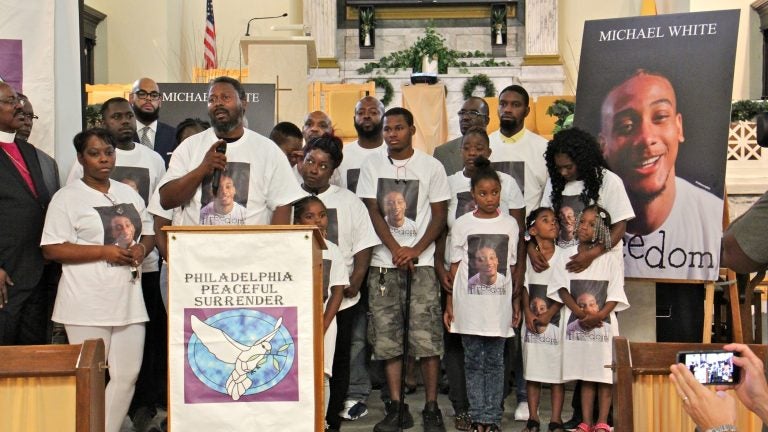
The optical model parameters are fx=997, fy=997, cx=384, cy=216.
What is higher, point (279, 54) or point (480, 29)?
point (480, 29)

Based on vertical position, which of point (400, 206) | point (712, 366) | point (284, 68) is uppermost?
point (284, 68)

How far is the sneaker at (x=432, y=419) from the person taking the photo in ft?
18.5

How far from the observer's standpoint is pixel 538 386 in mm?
5719

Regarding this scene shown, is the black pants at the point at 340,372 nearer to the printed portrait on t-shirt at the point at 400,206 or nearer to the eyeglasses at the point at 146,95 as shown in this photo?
the printed portrait on t-shirt at the point at 400,206

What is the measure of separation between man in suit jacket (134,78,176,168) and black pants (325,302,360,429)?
6.20ft

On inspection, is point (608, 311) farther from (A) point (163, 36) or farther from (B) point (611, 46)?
(A) point (163, 36)

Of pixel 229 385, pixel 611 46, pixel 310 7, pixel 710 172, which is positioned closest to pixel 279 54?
pixel 611 46

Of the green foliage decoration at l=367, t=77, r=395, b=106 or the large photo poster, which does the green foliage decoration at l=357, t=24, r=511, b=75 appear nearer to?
the green foliage decoration at l=367, t=77, r=395, b=106

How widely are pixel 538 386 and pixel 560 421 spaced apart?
0.24 metres

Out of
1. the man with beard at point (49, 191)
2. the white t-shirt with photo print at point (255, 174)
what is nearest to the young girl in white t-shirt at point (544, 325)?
the white t-shirt with photo print at point (255, 174)

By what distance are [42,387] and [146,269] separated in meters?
2.80

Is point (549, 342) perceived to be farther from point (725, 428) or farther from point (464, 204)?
point (725, 428)

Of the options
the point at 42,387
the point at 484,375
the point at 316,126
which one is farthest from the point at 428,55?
the point at 42,387

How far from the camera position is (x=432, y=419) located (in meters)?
5.66
